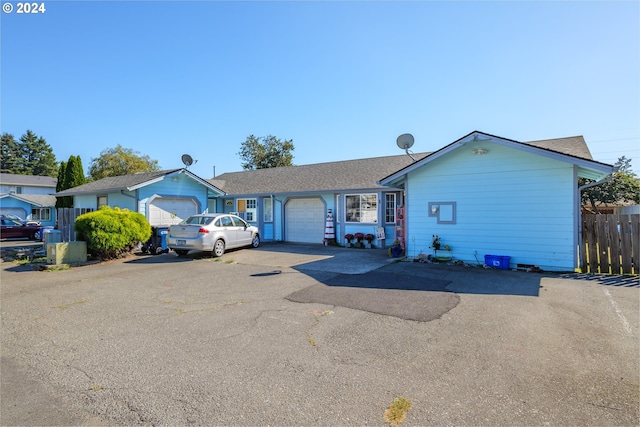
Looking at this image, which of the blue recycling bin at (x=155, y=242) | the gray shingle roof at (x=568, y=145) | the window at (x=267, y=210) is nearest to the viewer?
the gray shingle roof at (x=568, y=145)

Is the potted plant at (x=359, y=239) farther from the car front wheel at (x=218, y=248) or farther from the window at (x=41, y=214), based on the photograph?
the window at (x=41, y=214)

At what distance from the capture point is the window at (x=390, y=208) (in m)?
14.4

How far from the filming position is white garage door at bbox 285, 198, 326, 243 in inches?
650

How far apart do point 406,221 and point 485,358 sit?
7891 millimetres

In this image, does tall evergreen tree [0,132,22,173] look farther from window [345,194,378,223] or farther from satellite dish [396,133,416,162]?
satellite dish [396,133,416,162]

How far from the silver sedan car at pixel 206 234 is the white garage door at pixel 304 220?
4.02m

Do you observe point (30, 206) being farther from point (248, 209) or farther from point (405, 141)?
point (405, 141)

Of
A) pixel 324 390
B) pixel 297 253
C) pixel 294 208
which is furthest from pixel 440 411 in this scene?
pixel 294 208

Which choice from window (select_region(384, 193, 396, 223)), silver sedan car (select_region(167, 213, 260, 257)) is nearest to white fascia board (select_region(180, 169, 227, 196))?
silver sedan car (select_region(167, 213, 260, 257))

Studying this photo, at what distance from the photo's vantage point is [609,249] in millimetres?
8742

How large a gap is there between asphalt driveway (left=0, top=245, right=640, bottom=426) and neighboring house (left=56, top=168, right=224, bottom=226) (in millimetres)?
7617

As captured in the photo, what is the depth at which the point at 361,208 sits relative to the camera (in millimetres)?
15094

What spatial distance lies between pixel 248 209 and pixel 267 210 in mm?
1183

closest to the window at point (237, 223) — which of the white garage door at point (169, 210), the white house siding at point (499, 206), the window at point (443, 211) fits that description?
the white garage door at point (169, 210)
